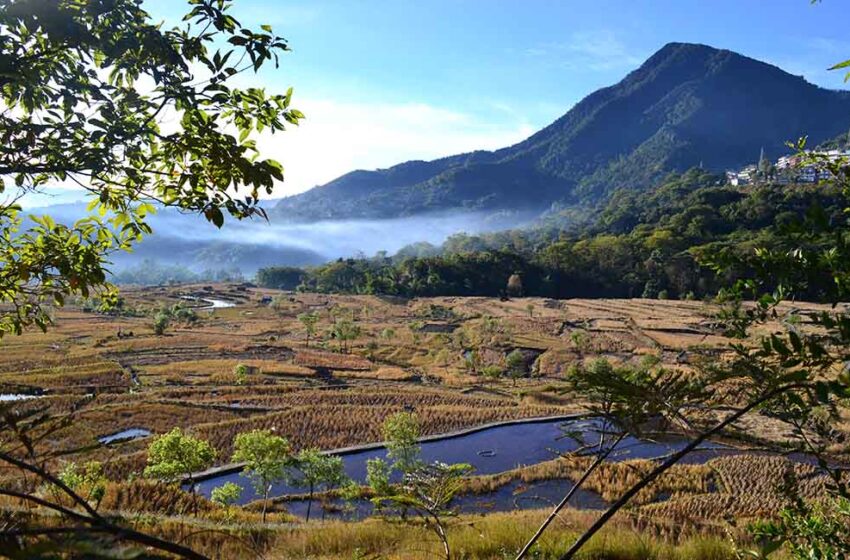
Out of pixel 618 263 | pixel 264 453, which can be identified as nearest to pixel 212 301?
pixel 618 263

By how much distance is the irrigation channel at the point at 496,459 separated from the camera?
2186 cm

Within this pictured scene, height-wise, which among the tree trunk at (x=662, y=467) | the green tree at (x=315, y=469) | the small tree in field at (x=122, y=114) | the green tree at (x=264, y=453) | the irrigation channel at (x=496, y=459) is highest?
the small tree in field at (x=122, y=114)

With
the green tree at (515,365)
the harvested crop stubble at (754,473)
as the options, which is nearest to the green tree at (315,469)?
the harvested crop stubble at (754,473)

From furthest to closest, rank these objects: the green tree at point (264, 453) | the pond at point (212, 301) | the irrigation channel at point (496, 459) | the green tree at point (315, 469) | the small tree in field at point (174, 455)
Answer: the pond at point (212, 301) < the irrigation channel at point (496, 459) < the green tree at point (315, 469) < the green tree at point (264, 453) < the small tree in field at point (174, 455)

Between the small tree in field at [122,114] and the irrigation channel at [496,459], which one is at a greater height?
the small tree in field at [122,114]

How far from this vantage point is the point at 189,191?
4.14 meters

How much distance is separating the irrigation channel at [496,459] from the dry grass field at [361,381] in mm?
1220

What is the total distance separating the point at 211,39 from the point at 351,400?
123ft

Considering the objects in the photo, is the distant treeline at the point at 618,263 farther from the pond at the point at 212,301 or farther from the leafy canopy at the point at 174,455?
the leafy canopy at the point at 174,455

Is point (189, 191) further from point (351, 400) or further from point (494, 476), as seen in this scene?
point (351, 400)

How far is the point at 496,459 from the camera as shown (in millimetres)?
29703

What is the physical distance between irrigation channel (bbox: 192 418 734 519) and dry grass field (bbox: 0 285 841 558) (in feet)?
4.00

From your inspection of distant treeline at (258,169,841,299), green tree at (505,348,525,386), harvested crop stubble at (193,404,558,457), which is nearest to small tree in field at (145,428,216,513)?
harvested crop stubble at (193,404,558,457)

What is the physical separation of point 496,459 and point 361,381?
20753mm
